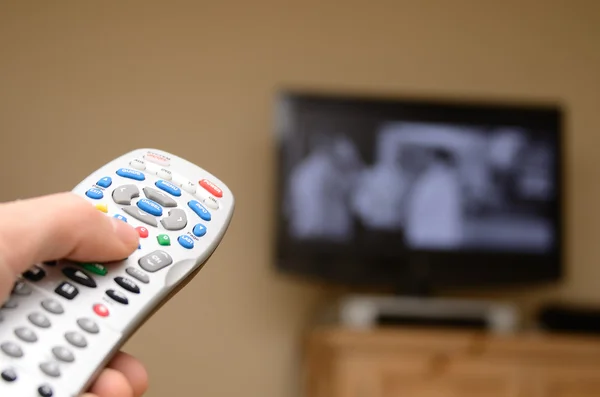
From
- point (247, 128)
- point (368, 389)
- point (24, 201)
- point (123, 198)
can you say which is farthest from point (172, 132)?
point (24, 201)

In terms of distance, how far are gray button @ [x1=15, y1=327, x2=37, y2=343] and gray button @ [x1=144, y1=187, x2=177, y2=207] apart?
0.48ft

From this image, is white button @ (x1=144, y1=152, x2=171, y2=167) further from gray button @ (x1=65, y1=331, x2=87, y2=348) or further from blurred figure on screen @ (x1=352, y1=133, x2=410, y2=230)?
blurred figure on screen @ (x1=352, y1=133, x2=410, y2=230)

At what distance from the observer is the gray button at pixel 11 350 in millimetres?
400

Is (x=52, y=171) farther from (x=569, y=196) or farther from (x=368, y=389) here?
(x=569, y=196)

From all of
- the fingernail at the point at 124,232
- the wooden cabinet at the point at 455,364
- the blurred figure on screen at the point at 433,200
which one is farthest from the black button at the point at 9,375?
the blurred figure on screen at the point at 433,200

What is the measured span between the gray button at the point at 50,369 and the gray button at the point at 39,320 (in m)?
0.03

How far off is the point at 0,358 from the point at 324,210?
4.25 ft

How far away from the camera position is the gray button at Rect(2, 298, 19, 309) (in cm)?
42

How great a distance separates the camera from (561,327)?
1652 millimetres

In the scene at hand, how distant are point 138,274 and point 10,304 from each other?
0.07 m

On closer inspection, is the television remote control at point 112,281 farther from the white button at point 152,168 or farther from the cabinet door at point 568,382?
the cabinet door at point 568,382

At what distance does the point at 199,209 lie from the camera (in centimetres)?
54

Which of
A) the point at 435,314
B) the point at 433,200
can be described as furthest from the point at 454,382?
the point at 433,200

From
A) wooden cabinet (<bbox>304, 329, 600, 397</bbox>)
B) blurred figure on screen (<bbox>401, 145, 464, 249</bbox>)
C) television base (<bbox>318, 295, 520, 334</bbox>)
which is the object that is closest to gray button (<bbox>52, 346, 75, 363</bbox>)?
wooden cabinet (<bbox>304, 329, 600, 397</bbox>)
